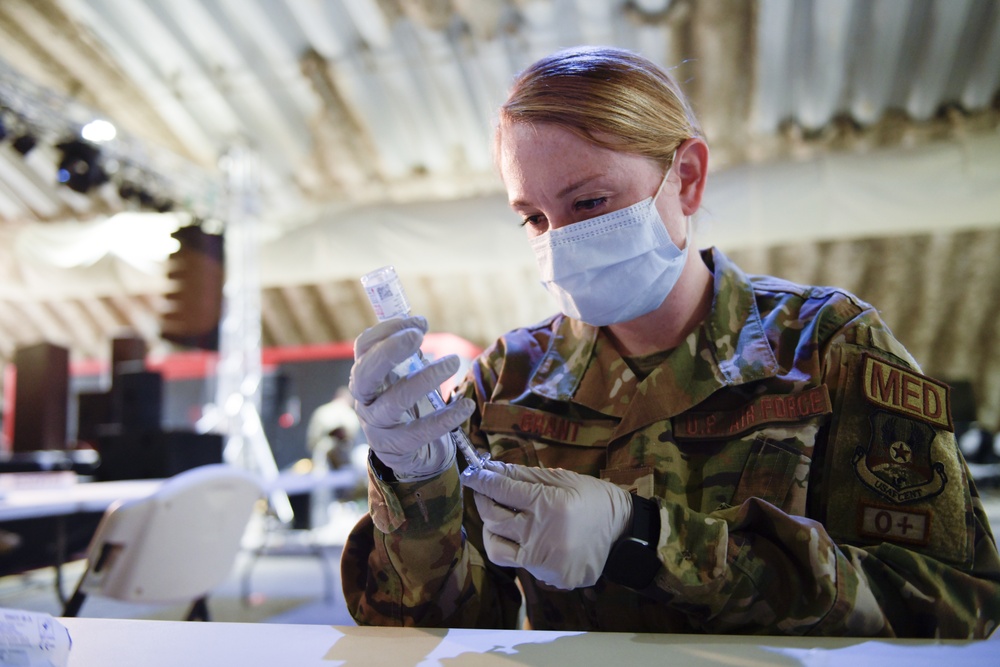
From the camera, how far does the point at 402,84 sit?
5504 mm

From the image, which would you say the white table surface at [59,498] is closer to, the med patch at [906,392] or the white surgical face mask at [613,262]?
the white surgical face mask at [613,262]

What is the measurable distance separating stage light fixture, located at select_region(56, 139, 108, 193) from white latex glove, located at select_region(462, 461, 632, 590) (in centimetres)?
521

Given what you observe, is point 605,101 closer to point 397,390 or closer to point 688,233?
point 688,233

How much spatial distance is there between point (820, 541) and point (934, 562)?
0.16 meters

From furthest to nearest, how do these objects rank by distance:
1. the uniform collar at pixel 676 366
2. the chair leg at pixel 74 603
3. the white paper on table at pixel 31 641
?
1. the chair leg at pixel 74 603
2. the uniform collar at pixel 676 366
3. the white paper on table at pixel 31 641

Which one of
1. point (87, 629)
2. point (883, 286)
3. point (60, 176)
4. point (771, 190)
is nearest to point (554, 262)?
point (87, 629)

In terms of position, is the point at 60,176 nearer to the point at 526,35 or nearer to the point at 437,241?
the point at 437,241

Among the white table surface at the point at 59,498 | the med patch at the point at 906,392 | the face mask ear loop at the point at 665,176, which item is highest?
the face mask ear loop at the point at 665,176

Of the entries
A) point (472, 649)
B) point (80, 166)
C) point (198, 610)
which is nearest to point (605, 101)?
point (472, 649)

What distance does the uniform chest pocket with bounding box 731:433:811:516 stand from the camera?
3.29 ft

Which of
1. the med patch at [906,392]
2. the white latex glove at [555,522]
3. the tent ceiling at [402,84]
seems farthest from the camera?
the tent ceiling at [402,84]

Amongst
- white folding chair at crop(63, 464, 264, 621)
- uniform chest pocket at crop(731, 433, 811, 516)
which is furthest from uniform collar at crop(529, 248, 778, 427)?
white folding chair at crop(63, 464, 264, 621)

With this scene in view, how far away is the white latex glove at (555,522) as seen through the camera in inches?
31.9

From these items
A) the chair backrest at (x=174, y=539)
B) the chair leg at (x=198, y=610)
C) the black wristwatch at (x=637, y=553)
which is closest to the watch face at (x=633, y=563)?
the black wristwatch at (x=637, y=553)
